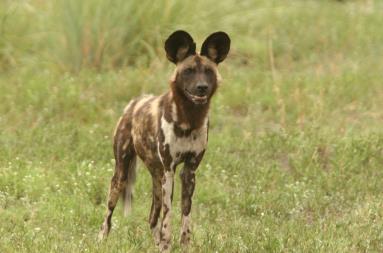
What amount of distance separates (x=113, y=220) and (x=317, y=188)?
7.10ft

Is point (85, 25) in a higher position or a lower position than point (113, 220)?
higher

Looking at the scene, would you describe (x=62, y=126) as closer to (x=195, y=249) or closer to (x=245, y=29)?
(x=195, y=249)

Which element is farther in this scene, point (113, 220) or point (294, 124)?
point (294, 124)

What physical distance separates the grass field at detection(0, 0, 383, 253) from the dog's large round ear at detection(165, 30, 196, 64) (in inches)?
54.3

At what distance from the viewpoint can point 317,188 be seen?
8406 mm

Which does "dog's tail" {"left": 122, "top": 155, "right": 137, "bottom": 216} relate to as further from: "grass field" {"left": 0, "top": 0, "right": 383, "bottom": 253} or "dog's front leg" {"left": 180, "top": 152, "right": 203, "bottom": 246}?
"dog's front leg" {"left": 180, "top": 152, "right": 203, "bottom": 246}

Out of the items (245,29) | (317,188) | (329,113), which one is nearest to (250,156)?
(317,188)

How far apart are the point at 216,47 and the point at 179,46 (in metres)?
0.27

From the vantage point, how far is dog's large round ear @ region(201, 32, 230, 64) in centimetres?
622

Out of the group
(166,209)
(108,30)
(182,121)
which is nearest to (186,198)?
(166,209)

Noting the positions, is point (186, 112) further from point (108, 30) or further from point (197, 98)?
point (108, 30)

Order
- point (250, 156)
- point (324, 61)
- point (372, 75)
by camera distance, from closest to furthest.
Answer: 1. point (250, 156)
2. point (372, 75)
3. point (324, 61)

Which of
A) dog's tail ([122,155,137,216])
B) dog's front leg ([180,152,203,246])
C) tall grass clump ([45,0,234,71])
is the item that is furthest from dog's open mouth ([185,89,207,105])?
tall grass clump ([45,0,234,71])

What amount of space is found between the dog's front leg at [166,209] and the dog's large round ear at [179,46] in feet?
2.65
